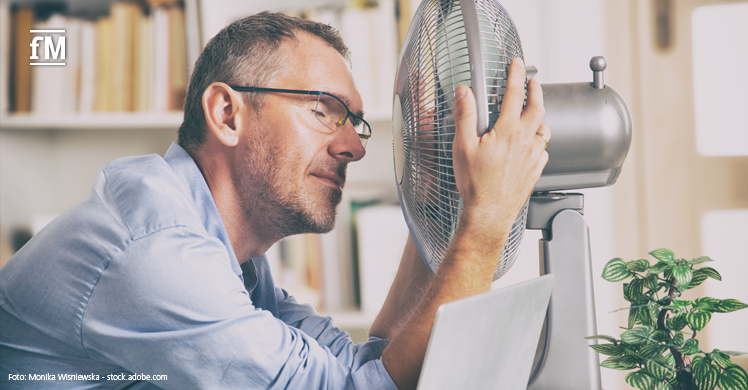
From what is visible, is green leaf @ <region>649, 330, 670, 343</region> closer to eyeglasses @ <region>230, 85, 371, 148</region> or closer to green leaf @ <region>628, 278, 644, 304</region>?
green leaf @ <region>628, 278, 644, 304</region>

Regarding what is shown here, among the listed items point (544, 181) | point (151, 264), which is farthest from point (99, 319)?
point (544, 181)

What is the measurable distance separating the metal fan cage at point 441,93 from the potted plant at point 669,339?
0.17m

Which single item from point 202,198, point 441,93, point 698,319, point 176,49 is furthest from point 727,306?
point 176,49

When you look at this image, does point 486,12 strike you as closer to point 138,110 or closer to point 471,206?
point 471,206

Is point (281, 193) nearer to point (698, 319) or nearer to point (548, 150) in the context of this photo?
point (548, 150)

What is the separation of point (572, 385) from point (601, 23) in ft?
4.20

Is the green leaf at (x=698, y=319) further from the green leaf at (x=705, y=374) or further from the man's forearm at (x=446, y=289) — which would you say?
the man's forearm at (x=446, y=289)

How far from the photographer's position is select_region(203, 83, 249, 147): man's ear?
893 millimetres

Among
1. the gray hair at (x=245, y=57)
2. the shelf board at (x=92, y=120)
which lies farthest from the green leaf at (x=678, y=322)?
the shelf board at (x=92, y=120)

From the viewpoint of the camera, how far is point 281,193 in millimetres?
889

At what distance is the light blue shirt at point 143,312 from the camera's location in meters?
0.60

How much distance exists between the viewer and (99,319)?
64 centimetres

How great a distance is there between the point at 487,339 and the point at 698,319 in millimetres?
257

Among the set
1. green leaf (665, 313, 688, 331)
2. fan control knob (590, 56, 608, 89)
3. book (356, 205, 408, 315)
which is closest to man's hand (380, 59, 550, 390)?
fan control knob (590, 56, 608, 89)
